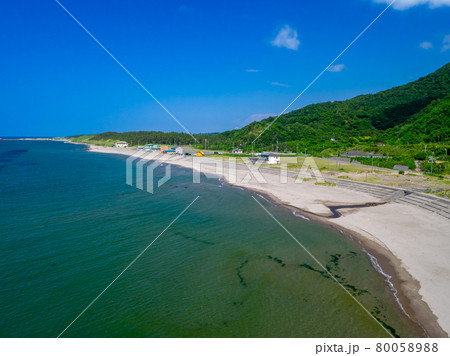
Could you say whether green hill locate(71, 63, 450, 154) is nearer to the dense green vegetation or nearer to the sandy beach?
the dense green vegetation

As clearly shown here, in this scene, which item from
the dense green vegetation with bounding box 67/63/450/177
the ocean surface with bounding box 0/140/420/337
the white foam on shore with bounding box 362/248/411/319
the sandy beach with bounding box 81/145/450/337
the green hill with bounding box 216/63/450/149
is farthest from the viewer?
the green hill with bounding box 216/63/450/149

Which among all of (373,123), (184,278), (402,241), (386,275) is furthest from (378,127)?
(184,278)

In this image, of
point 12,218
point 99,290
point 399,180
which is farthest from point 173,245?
point 399,180

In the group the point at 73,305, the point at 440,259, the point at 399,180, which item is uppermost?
the point at 399,180

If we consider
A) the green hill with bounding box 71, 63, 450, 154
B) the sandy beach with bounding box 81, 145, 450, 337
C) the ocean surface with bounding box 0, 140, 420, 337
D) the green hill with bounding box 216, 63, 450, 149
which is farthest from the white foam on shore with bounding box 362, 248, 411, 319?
the green hill with bounding box 216, 63, 450, 149

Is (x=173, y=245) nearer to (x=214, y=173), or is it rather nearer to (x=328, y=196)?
(x=328, y=196)

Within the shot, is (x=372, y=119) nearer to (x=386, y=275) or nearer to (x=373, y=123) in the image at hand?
(x=373, y=123)
